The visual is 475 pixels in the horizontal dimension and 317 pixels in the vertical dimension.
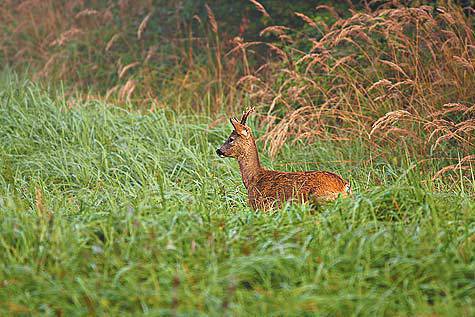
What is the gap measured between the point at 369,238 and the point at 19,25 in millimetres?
8947

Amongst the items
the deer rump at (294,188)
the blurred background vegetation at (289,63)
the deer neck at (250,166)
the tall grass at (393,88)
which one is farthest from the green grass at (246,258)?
the blurred background vegetation at (289,63)

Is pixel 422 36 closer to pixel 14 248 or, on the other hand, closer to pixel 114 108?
pixel 114 108

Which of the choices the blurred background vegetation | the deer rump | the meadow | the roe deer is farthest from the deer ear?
the blurred background vegetation

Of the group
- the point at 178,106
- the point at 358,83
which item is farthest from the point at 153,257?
the point at 178,106

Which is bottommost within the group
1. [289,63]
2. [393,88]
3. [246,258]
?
[289,63]

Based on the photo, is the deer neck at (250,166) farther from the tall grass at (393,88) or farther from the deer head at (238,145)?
the tall grass at (393,88)

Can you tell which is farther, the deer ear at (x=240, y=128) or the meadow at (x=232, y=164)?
the deer ear at (x=240, y=128)

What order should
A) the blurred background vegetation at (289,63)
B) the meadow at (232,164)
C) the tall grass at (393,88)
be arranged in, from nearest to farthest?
the meadow at (232,164), the tall grass at (393,88), the blurred background vegetation at (289,63)

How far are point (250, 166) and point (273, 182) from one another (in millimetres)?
362

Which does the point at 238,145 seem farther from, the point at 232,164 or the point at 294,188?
the point at 232,164

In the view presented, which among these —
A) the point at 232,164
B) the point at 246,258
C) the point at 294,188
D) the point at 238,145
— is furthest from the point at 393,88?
the point at 246,258

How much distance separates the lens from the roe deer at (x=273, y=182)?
528 centimetres

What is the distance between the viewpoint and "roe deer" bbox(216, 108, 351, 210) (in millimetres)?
5281

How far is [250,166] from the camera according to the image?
6.03 metres
